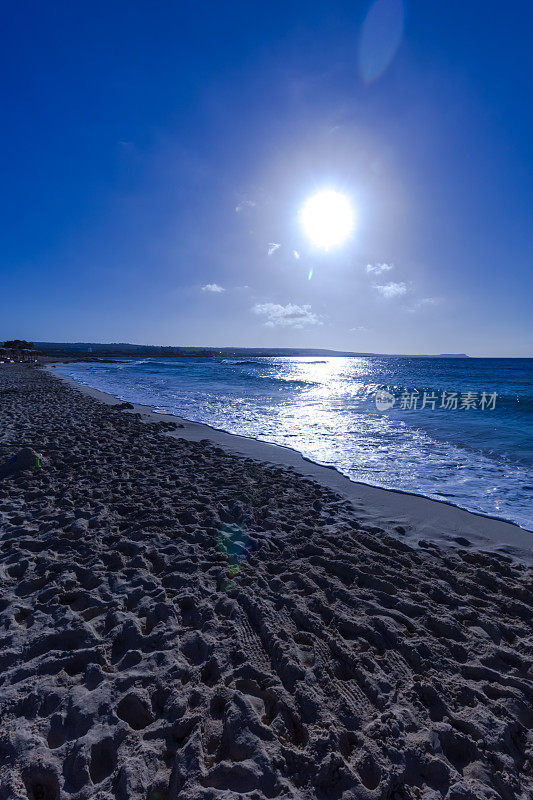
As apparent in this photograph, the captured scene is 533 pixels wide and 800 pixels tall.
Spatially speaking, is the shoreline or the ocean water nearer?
the shoreline

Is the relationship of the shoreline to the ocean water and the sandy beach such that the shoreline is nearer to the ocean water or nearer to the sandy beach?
the sandy beach

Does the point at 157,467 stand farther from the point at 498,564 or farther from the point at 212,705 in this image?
the point at 498,564

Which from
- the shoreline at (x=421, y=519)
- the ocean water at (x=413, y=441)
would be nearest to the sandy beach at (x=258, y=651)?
the shoreline at (x=421, y=519)

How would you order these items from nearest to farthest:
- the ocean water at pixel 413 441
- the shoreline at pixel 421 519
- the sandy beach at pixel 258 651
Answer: the sandy beach at pixel 258 651 → the shoreline at pixel 421 519 → the ocean water at pixel 413 441

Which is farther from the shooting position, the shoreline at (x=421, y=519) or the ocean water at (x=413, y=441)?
the ocean water at (x=413, y=441)

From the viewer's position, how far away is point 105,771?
222cm

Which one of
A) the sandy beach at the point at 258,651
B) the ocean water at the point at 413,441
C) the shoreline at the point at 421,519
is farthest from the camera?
the ocean water at the point at 413,441

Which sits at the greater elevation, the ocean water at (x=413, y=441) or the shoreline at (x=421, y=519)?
the ocean water at (x=413, y=441)

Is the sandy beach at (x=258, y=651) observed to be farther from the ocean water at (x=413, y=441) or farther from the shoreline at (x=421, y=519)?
the ocean water at (x=413, y=441)

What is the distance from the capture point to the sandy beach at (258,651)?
2.23 m

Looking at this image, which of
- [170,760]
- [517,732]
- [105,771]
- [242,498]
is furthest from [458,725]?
[242,498]

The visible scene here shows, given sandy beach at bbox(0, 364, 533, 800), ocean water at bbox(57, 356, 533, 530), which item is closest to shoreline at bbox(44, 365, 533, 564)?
sandy beach at bbox(0, 364, 533, 800)

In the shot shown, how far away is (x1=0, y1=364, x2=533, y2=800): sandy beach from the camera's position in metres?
2.23

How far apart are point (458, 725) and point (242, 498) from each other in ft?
14.4
